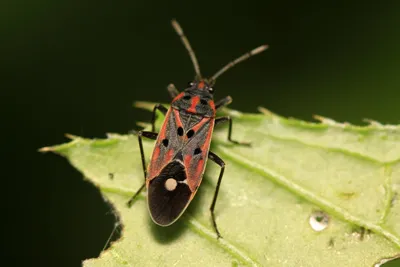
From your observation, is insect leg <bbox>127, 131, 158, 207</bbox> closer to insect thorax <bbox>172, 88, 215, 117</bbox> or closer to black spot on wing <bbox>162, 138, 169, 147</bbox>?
black spot on wing <bbox>162, 138, 169, 147</bbox>

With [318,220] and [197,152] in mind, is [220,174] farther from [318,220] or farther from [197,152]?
[318,220]

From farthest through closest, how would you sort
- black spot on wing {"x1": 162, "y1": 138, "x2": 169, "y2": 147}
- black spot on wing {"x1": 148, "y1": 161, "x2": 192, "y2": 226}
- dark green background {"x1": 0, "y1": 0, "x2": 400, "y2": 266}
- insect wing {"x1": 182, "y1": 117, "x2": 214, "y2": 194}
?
dark green background {"x1": 0, "y1": 0, "x2": 400, "y2": 266}, black spot on wing {"x1": 162, "y1": 138, "x2": 169, "y2": 147}, insect wing {"x1": 182, "y1": 117, "x2": 214, "y2": 194}, black spot on wing {"x1": 148, "y1": 161, "x2": 192, "y2": 226}

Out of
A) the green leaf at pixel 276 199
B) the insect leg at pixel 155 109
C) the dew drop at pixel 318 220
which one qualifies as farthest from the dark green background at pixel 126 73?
the dew drop at pixel 318 220

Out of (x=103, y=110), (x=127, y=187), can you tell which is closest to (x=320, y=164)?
(x=127, y=187)

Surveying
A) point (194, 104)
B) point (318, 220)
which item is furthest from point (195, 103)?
point (318, 220)

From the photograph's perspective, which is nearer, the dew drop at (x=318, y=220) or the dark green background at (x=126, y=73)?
the dew drop at (x=318, y=220)

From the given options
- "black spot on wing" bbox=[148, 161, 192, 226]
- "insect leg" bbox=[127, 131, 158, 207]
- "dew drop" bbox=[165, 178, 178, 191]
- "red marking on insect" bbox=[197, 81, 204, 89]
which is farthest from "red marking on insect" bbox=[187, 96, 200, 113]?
"dew drop" bbox=[165, 178, 178, 191]

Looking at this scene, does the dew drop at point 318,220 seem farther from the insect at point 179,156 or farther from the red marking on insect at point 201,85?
the red marking on insect at point 201,85
